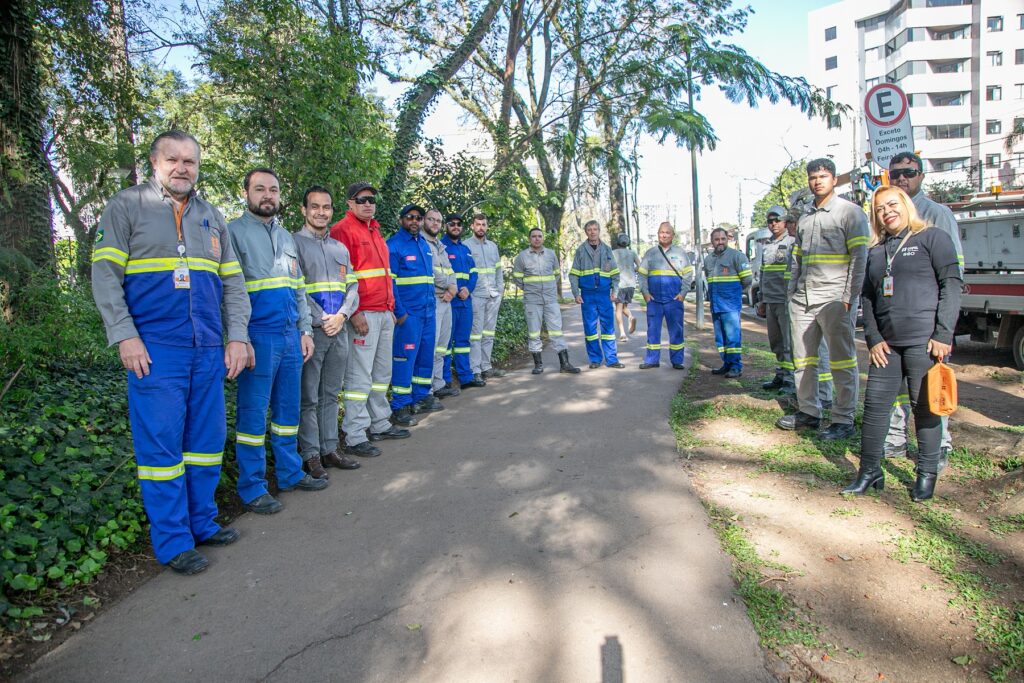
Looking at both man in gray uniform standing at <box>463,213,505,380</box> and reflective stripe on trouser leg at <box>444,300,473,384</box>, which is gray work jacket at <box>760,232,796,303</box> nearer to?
man in gray uniform standing at <box>463,213,505,380</box>

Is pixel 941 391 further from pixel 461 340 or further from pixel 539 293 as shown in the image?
pixel 539 293

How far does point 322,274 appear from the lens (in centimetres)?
526

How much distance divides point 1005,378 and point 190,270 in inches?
382

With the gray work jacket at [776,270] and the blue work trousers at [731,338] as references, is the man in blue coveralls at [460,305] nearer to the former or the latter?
the blue work trousers at [731,338]

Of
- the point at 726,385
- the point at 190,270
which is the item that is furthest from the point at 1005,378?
the point at 190,270

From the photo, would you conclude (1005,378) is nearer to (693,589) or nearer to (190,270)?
(693,589)

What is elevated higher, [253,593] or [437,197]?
[437,197]

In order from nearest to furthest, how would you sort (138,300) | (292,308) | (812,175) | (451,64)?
Answer: 1. (138,300)
2. (292,308)
3. (812,175)
4. (451,64)

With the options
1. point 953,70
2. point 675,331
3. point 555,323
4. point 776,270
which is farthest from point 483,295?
point 953,70

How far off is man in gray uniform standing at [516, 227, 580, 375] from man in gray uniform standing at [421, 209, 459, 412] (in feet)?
6.32

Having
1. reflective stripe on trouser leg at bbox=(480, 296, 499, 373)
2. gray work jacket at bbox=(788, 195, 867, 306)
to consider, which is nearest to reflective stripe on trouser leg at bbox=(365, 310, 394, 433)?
reflective stripe on trouser leg at bbox=(480, 296, 499, 373)

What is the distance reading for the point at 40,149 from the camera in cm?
604

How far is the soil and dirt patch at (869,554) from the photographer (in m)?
2.73

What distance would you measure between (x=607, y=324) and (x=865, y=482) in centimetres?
594
